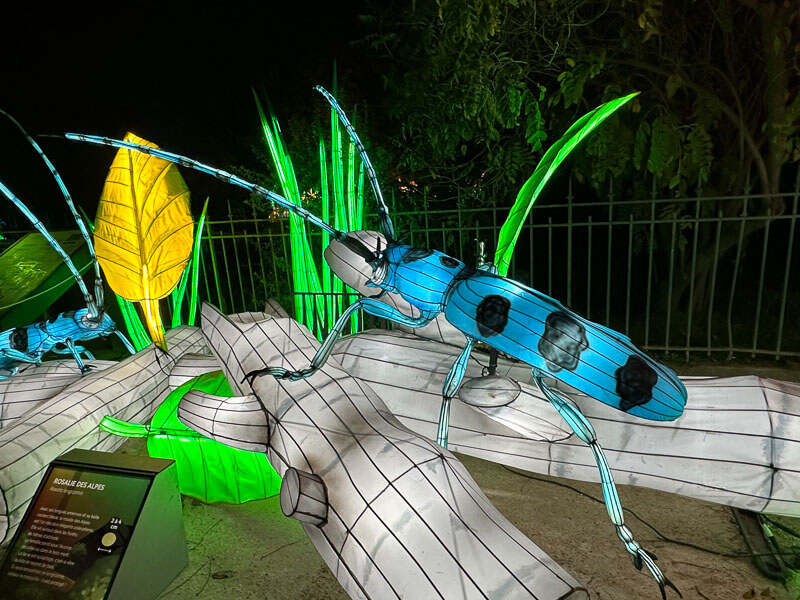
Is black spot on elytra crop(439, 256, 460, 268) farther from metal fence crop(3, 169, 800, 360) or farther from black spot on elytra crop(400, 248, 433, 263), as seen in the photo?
metal fence crop(3, 169, 800, 360)

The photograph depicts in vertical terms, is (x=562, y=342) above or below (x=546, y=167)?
below

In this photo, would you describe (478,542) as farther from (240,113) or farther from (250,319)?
(240,113)

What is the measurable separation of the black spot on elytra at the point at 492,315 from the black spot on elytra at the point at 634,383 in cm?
35

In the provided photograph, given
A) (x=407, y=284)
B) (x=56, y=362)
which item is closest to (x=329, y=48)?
(x=56, y=362)

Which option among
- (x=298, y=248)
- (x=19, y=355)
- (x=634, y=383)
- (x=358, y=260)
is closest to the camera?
(x=634, y=383)

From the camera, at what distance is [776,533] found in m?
2.50

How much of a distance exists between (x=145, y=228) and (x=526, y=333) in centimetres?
232

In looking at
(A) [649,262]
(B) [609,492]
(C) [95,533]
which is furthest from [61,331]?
(A) [649,262]

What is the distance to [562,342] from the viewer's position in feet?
4.58

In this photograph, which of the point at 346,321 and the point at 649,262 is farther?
the point at 649,262

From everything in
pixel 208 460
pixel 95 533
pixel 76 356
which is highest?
pixel 76 356

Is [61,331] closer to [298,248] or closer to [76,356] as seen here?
[76,356]

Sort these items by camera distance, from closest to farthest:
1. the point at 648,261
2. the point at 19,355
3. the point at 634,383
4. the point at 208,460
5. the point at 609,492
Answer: the point at 634,383
the point at 609,492
the point at 208,460
the point at 19,355
the point at 648,261

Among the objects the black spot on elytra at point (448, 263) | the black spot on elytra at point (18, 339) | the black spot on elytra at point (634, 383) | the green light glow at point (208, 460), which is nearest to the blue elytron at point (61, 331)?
the black spot on elytra at point (18, 339)
